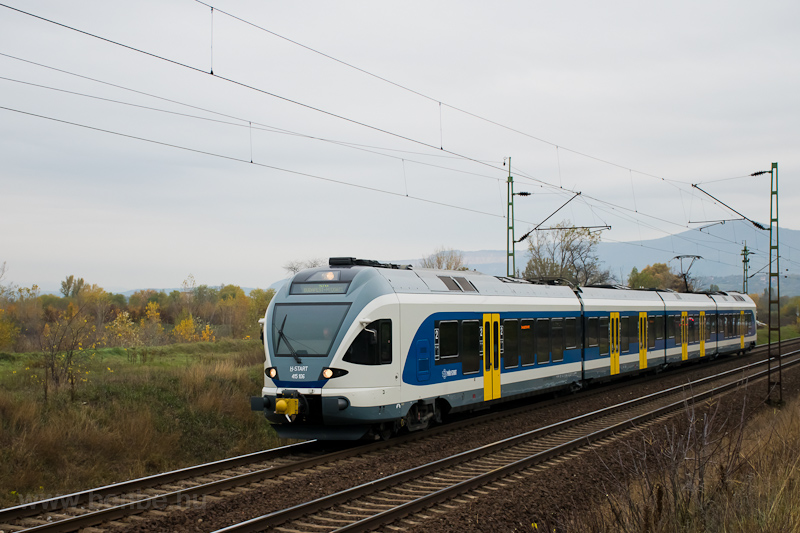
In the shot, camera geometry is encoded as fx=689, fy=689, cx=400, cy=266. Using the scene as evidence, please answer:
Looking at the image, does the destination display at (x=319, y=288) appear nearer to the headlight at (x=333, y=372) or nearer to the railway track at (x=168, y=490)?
the headlight at (x=333, y=372)

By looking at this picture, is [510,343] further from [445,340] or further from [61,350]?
[61,350]

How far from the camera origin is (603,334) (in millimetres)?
22016

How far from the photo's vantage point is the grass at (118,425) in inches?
425

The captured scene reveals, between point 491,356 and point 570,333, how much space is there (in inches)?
199

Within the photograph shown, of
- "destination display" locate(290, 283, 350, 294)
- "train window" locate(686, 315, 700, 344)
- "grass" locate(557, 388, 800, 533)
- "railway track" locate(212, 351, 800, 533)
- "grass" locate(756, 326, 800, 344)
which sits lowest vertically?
"grass" locate(756, 326, 800, 344)

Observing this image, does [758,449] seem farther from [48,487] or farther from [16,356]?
[16,356]


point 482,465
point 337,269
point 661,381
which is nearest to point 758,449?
point 482,465

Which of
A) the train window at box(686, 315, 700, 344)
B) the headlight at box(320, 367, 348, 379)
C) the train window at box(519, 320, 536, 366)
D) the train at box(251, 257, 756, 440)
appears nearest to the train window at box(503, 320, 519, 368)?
the train at box(251, 257, 756, 440)

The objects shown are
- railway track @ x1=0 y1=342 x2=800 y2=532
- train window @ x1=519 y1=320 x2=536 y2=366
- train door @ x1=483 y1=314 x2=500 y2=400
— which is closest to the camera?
railway track @ x1=0 y1=342 x2=800 y2=532

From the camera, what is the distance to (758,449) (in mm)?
10883

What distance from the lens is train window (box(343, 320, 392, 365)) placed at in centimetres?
1212

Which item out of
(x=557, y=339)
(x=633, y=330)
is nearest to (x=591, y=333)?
(x=557, y=339)

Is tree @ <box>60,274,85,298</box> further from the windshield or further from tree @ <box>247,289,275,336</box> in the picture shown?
the windshield

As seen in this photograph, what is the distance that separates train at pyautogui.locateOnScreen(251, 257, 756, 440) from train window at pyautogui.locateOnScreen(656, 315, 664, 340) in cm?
792
